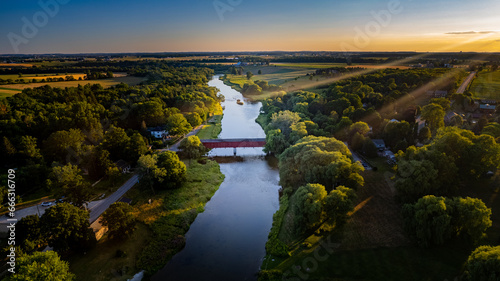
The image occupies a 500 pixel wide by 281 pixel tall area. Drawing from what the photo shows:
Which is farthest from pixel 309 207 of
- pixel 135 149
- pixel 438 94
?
pixel 438 94

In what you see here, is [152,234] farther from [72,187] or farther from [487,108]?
[487,108]

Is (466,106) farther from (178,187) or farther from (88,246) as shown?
(88,246)

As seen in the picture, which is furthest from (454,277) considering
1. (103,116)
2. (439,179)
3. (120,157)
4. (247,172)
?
(103,116)

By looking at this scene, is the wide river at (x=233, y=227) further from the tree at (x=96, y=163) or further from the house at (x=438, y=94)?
the house at (x=438, y=94)

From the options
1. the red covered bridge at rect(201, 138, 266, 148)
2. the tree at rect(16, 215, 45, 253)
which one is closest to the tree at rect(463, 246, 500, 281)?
the tree at rect(16, 215, 45, 253)

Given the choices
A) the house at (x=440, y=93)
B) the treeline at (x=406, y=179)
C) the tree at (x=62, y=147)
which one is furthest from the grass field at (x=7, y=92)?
the house at (x=440, y=93)

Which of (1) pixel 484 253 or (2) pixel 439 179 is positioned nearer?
(1) pixel 484 253

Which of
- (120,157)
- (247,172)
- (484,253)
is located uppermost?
(484,253)

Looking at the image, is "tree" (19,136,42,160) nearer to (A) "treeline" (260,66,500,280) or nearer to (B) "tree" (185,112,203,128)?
(B) "tree" (185,112,203,128)
